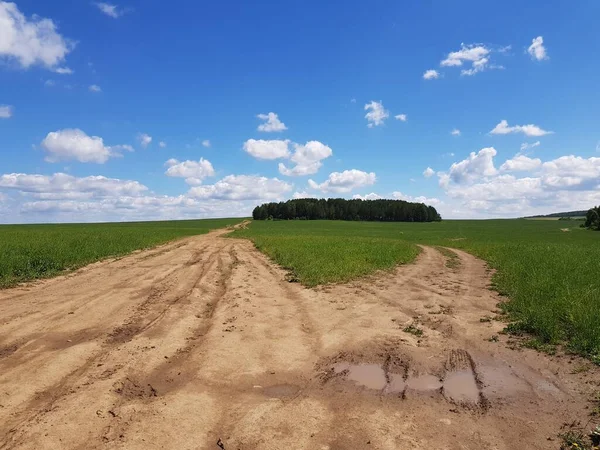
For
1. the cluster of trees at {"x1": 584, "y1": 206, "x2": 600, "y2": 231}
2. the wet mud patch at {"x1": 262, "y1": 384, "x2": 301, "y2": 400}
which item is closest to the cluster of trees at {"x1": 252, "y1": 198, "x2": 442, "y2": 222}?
the cluster of trees at {"x1": 584, "y1": 206, "x2": 600, "y2": 231}

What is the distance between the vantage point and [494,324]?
30.3 feet

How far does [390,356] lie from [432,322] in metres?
2.72

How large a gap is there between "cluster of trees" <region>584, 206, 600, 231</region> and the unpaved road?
3194 inches

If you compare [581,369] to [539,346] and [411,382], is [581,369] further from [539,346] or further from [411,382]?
[411,382]

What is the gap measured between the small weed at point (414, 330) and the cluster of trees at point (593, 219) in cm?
8364

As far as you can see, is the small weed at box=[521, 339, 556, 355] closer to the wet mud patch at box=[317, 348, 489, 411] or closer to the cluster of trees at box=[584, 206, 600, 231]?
the wet mud patch at box=[317, 348, 489, 411]

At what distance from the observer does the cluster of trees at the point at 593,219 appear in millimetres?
75312

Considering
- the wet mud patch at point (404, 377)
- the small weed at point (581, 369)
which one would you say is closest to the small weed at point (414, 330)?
the wet mud patch at point (404, 377)

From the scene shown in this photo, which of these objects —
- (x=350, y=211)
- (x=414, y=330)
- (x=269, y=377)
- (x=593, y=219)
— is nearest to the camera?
(x=269, y=377)

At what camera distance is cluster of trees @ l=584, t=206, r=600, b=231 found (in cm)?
7531

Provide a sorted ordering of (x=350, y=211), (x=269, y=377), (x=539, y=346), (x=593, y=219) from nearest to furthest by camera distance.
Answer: (x=269, y=377), (x=539, y=346), (x=593, y=219), (x=350, y=211)

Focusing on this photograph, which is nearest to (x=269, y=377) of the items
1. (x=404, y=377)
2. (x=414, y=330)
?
(x=404, y=377)

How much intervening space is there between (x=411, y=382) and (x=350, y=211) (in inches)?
5410

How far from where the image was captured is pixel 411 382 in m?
6.00
